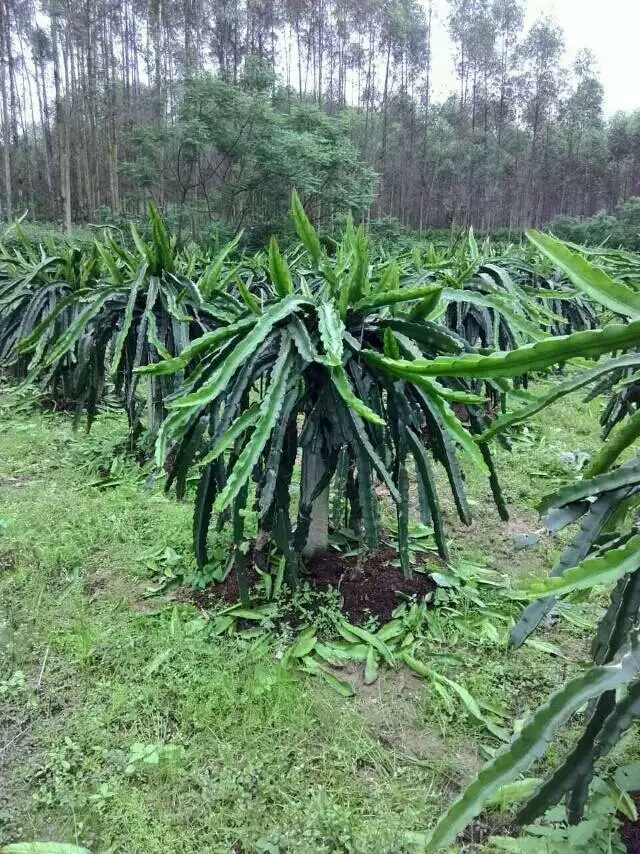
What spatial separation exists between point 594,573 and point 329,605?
1533 millimetres

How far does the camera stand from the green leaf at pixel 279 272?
70.5 inches

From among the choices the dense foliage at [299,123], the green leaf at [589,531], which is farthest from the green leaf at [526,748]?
the dense foliage at [299,123]

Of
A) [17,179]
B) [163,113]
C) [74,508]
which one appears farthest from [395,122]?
[74,508]

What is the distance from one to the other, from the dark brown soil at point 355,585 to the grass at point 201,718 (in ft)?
0.44

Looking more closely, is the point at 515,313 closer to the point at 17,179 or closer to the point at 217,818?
the point at 217,818

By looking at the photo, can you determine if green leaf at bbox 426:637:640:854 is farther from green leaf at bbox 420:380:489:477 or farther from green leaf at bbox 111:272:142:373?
green leaf at bbox 111:272:142:373

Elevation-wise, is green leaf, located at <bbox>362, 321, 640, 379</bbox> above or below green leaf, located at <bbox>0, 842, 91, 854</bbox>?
above

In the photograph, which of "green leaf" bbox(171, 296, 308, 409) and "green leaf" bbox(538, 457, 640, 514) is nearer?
"green leaf" bbox(538, 457, 640, 514)

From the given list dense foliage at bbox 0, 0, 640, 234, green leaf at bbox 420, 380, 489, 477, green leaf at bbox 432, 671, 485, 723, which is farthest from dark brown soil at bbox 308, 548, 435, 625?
dense foliage at bbox 0, 0, 640, 234

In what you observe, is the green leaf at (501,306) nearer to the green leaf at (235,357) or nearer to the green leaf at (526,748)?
the green leaf at (235,357)

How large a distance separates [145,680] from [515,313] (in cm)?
169

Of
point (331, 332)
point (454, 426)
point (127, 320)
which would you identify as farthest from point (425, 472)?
point (127, 320)

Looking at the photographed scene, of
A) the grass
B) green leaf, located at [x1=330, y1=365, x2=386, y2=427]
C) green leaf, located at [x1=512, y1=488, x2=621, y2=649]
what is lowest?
the grass

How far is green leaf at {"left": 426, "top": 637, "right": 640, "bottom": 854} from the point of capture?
784 mm
